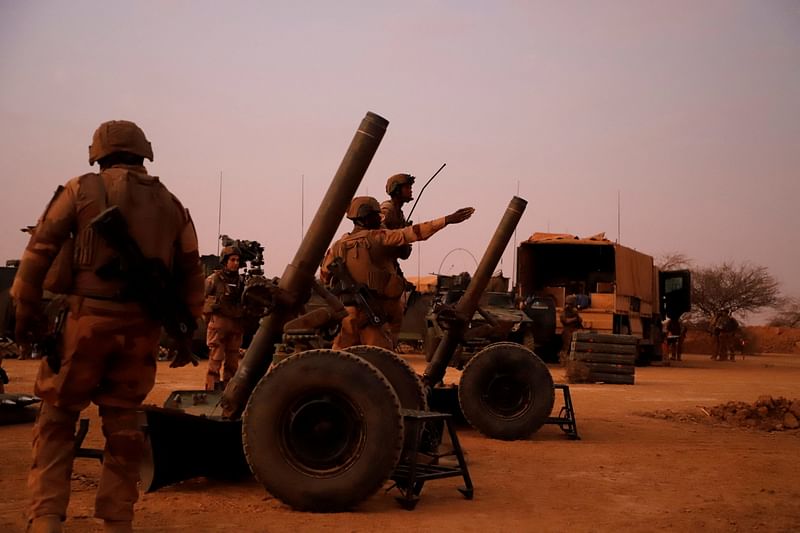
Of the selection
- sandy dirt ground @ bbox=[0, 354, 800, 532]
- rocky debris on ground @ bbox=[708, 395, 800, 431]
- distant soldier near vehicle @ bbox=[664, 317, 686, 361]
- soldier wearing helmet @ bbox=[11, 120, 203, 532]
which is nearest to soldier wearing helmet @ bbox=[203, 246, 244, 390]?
sandy dirt ground @ bbox=[0, 354, 800, 532]

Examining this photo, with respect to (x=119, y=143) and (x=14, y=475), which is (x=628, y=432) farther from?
(x=119, y=143)

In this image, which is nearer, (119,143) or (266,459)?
(119,143)

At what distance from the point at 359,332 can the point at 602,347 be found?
952 cm

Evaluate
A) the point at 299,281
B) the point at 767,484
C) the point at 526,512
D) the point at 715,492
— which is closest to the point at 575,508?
the point at 526,512

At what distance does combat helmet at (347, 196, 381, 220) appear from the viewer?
768 centimetres

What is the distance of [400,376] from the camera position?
602 cm

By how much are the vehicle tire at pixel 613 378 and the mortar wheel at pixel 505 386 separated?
8334 mm

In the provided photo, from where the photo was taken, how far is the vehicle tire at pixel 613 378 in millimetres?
15750

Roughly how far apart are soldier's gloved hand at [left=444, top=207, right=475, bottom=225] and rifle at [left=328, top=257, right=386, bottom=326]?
1297 millimetres

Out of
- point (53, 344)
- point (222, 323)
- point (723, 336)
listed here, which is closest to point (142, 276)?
point (53, 344)

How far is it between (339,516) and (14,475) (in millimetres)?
2390

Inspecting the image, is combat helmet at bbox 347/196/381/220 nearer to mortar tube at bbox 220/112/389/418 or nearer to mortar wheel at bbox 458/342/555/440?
mortar wheel at bbox 458/342/555/440

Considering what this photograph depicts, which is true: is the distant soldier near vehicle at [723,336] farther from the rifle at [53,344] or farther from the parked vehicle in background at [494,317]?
the rifle at [53,344]

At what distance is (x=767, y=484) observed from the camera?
19.3 ft
